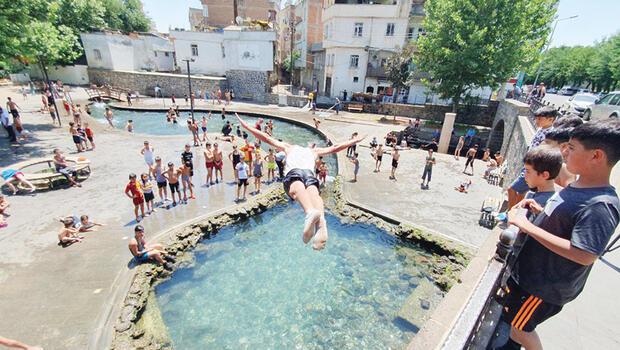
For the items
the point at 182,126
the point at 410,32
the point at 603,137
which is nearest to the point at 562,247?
the point at 603,137

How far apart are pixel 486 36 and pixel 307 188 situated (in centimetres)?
2548

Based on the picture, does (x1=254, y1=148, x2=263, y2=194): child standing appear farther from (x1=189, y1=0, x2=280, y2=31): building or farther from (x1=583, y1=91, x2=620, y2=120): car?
(x1=189, y1=0, x2=280, y2=31): building

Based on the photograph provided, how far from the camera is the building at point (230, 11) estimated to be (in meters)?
48.5

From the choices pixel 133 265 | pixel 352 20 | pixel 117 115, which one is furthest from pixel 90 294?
pixel 352 20

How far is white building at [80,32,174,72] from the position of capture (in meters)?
37.3

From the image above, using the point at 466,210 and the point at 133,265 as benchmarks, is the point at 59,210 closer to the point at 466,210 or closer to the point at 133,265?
the point at 133,265

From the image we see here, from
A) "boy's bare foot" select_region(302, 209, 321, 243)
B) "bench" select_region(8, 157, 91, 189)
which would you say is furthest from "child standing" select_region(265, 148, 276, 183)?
"boy's bare foot" select_region(302, 209, 321, 243)

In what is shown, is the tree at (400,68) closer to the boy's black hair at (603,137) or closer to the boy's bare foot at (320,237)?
the boy's bare foot at (320,237)

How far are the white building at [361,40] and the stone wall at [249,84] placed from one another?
29.7 feet

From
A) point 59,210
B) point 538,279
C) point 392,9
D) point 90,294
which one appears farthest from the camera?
point 392,9

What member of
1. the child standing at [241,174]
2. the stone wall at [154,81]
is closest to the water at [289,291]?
the child standing at [241,174]

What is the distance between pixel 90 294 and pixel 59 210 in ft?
16.6

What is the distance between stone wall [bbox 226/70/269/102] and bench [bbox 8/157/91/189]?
26.9 meters

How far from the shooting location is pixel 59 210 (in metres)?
9.86
